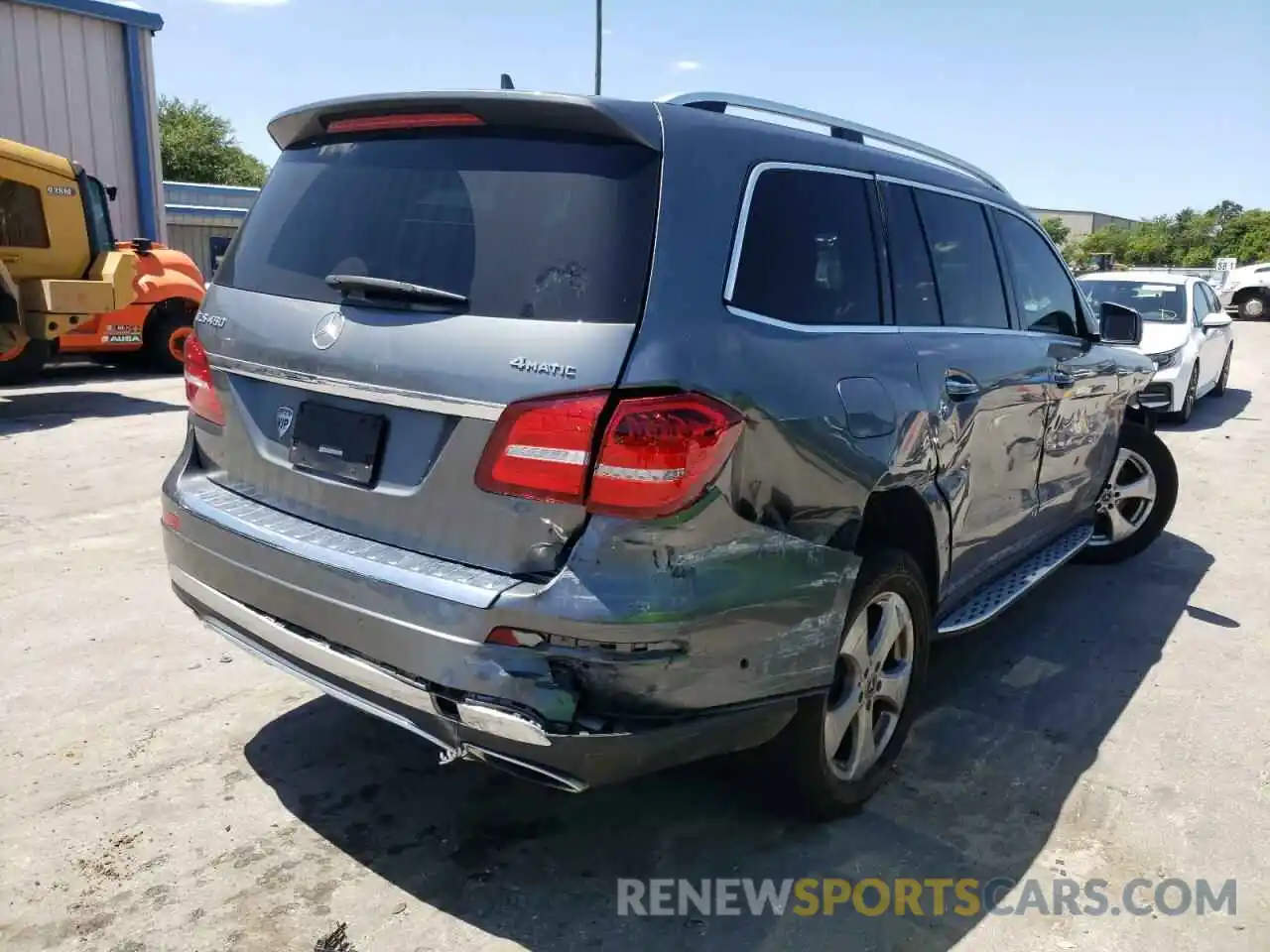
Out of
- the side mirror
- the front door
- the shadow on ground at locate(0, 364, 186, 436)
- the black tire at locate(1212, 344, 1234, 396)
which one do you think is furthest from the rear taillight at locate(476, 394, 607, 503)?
the black tire at locate(1212, 344, 1234, 396)

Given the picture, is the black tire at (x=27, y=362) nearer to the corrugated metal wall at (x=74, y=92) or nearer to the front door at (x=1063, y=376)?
the corrugated metal wall at (x=74, y=92)

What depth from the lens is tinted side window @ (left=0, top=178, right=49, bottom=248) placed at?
10414 mm

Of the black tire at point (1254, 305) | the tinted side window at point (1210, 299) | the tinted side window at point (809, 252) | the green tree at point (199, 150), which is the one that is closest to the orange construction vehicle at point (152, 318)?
A: the tinted side window at point (809, 252)

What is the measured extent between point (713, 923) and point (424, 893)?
769mm

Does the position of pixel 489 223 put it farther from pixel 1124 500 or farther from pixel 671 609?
pixel 1124 500

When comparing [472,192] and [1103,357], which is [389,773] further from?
[1103,357]

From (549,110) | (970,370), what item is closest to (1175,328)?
(970,370)

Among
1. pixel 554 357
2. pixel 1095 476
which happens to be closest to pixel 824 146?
pixel 554 357

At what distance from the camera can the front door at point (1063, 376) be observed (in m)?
4.45

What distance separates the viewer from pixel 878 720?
10.9 ft

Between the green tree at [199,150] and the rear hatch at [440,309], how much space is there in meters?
55.1

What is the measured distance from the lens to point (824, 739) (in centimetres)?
293

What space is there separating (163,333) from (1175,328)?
1218 cm

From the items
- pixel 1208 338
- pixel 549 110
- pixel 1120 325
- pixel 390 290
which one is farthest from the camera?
pixel 1208 338
